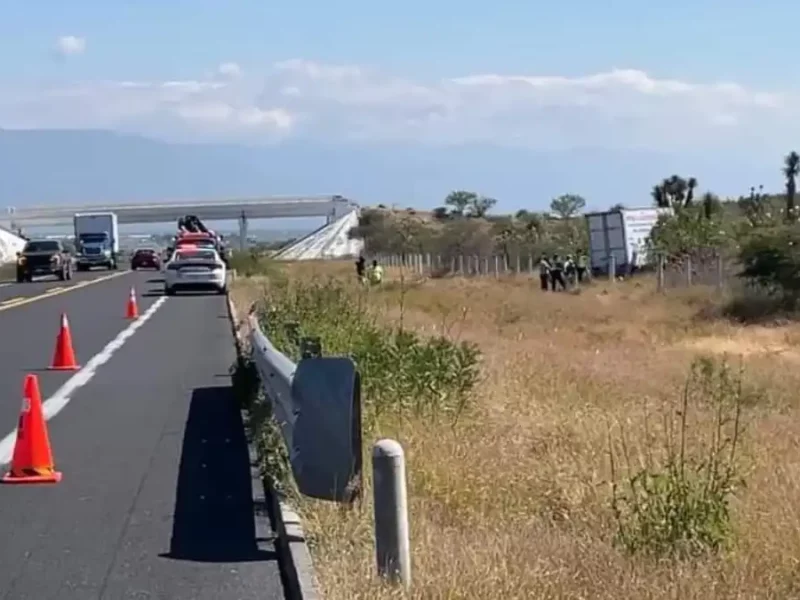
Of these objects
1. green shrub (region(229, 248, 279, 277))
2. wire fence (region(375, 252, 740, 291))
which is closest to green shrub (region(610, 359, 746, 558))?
wire fence (region(375, 252, 740, 291))

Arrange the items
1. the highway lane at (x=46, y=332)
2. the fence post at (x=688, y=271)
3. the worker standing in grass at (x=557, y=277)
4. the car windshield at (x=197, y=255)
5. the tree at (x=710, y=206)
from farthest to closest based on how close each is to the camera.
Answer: the tree at (x=710, y=206) → the worker standing in grass at (x=557, y=277) → the fence post at (x=688, y=271) → the car windshield at (x=197, y=255) → the highway lane at (x=46, y=332)

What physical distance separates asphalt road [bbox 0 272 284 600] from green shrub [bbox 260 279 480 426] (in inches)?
45.3

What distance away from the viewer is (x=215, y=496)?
10.7 m

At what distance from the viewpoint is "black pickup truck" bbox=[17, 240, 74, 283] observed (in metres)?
68.1

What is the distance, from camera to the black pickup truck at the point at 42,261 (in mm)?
68125

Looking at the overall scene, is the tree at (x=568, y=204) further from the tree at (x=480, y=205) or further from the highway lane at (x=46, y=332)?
the highway lane at (x=46, y=332)

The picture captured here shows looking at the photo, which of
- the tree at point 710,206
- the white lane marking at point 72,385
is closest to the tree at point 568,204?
the tree at point 710,206

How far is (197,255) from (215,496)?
4235 cm

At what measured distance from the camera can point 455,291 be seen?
59812mm

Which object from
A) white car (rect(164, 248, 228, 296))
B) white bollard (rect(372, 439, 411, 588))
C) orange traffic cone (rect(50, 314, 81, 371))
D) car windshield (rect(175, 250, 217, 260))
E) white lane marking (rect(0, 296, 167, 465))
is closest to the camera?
white bollard (rect(372, 439, 411, 588))

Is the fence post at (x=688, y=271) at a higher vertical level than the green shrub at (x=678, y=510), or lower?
lower

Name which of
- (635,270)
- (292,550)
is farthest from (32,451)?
(635,270)

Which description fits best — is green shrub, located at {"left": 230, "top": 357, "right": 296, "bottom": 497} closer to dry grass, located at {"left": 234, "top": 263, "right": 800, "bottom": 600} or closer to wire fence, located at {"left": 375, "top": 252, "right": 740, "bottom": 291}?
dry grass, located at {"left": 234, "top": 263, "right": 800, "bottom": 600}

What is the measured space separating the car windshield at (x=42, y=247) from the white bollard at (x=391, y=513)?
64.2m
